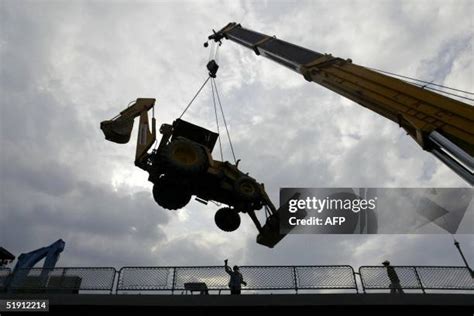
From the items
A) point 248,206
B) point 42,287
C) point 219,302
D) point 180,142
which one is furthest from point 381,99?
point 42,287

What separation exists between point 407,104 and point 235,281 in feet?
23.5

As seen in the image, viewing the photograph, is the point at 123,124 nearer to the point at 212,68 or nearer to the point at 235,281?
the point at 235,281

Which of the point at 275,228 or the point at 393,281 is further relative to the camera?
the point at 275,228

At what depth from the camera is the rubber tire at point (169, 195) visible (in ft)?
41.9

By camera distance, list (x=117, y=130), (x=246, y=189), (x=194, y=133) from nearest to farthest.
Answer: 1. (x=246, y=189)
2. (x=117, y=130)
3. (x=194, y=133)

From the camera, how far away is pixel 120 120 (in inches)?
530

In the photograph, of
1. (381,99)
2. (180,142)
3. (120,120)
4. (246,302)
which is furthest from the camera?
(120,120)

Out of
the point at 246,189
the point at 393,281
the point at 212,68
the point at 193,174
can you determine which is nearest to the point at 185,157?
the point at 193,174

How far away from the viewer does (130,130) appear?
529 inches

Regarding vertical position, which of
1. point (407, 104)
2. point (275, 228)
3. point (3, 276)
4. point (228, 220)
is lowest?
point (3, 276)

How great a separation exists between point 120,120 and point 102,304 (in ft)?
21.9

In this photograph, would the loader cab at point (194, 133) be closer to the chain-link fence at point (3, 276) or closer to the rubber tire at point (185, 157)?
the rubber tire at point (185, 157)

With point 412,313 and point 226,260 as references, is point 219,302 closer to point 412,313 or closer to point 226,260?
point 226,260

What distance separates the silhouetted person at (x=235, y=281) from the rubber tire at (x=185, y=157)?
3492 mm
